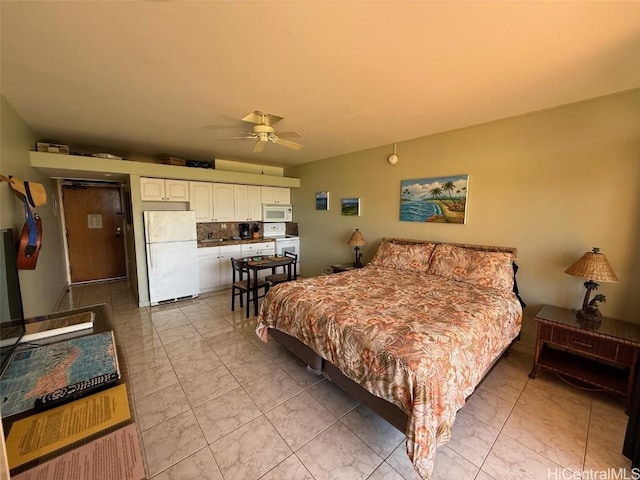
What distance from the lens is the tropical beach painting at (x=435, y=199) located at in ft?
10.7

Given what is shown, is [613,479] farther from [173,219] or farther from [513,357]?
[173,219]

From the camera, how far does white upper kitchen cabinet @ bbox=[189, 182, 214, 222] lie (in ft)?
15.0

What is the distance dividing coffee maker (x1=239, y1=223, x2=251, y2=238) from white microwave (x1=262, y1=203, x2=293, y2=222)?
0.41m

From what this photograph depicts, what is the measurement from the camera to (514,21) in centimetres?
145

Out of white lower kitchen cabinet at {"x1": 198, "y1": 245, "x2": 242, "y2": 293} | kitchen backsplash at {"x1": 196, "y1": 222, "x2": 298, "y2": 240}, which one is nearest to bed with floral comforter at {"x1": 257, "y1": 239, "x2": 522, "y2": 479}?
white lower kitchen cabinet at {"x1": 198, "y1": 245, "x2": 242, "y2": 293}

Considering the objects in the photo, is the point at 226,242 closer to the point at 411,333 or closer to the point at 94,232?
the point at 94,232

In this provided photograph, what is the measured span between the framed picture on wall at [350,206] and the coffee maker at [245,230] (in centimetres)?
217

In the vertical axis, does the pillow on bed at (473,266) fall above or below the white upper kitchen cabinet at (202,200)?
below

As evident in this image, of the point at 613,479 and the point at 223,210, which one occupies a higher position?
the point at 223,210

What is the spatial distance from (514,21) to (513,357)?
117 inches

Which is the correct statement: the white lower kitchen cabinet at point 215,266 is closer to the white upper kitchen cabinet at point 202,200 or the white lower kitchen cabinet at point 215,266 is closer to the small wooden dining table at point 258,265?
the white upper kitchen cabinet at point 202,200

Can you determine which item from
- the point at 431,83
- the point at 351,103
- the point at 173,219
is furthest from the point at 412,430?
the point at 173,219

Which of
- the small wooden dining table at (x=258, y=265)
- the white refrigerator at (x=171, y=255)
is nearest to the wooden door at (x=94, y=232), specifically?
the white refrigerator at (x=171, y=255)

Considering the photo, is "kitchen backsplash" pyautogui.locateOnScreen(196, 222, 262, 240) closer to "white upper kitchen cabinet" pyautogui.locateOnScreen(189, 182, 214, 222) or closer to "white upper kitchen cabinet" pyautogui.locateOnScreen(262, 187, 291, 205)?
"white upper kitchen cabinet" pyautogui.locateOnScreen(189, 182, 214, 222)
